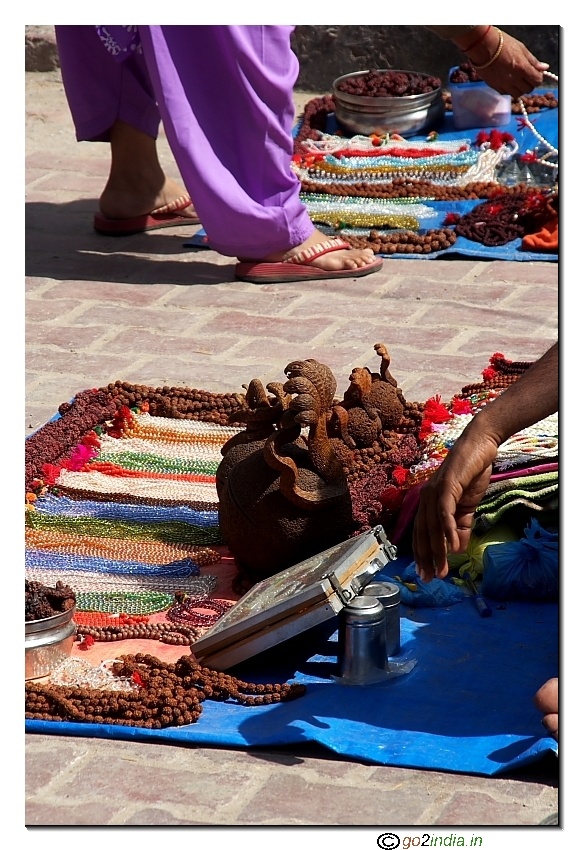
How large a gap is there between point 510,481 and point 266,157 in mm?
2904

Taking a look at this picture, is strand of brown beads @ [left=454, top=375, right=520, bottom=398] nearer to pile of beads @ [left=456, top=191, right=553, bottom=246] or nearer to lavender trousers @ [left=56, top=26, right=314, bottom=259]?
lavender trousers @ [left=56, top=26, right=314, bottom=259]

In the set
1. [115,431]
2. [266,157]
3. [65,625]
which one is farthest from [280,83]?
[65,625]

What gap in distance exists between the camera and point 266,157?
5793 millimetres

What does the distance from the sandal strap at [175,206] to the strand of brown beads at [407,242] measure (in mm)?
1043

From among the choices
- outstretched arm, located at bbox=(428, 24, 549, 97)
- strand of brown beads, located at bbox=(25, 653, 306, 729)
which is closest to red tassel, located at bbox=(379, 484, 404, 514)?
strand of brown beads, located at bbox=(25, 653, 306, 729)

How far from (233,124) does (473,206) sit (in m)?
1.72

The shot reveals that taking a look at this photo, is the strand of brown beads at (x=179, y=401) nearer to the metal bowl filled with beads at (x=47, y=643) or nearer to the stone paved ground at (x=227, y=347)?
the stone paved ground at (x=227, y=347)

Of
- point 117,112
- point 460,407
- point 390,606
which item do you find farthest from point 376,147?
point 390,606

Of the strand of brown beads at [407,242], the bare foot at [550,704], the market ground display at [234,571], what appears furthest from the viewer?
the strand of brown beads at [407,242]

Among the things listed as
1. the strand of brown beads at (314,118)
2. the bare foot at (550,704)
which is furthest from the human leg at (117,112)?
the bare foot at (550,704)

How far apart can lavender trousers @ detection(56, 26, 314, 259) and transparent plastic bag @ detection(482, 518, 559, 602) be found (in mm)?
2996

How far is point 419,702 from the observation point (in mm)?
2781

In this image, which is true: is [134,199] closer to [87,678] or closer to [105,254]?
[105,254]

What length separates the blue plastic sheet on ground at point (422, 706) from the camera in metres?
2.58
